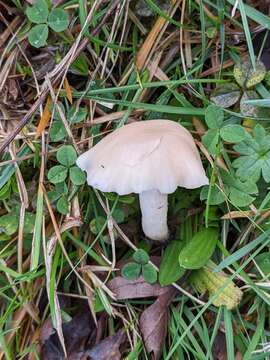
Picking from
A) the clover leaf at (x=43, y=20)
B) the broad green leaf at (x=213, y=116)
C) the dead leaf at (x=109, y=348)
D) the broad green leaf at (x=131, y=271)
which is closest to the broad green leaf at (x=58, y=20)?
the clover leaf at (x=43, y=20)

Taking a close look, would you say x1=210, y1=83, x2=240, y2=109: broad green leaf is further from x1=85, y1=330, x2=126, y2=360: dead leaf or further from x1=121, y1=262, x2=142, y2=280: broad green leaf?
x1=85, y1=330, x2=126, y2=360: dead leaf

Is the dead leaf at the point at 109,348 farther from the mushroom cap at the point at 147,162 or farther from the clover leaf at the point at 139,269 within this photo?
the mushroom cap at the point at 147,162

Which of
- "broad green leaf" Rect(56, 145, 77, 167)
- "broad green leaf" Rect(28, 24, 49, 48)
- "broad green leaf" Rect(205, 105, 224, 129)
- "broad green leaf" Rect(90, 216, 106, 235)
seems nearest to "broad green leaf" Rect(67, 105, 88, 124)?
"broad green leaf" Rect(56, 145, 77, 167)

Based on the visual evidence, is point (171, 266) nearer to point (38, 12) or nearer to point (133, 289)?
point (133, 289)

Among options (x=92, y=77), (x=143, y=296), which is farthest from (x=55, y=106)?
(x=143, y=296)

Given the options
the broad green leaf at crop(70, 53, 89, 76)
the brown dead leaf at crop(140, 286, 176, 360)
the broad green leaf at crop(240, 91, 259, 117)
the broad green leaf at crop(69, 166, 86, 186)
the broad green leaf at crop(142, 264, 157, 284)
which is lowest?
the brown dead leaf at crop(140, 286, 176, 360)

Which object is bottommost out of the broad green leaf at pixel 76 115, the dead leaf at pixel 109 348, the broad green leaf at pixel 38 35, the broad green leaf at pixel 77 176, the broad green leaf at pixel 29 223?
the dead leaf at pixel 109 348
